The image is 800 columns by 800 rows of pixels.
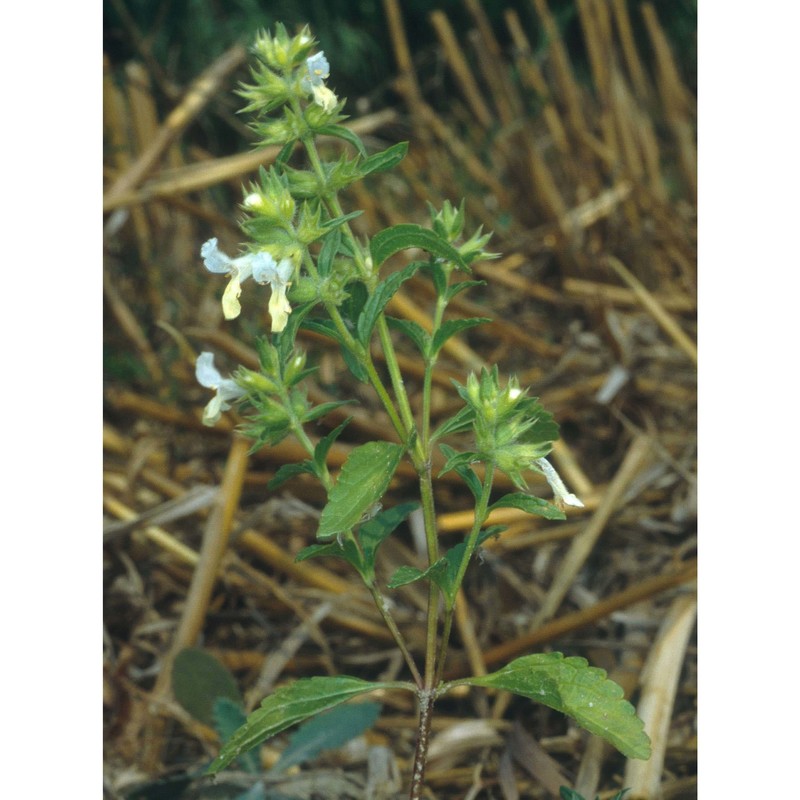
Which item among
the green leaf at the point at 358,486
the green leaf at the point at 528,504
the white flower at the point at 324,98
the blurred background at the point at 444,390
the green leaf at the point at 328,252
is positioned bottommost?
the blurred background at the point at 444,390

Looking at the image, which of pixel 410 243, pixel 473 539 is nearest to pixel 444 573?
pixel 473 539

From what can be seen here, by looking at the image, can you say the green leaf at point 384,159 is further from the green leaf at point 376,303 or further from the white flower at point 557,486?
the white flower at point 557,486

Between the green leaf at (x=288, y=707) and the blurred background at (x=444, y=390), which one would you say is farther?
the blurred background at (x=444, y=390)

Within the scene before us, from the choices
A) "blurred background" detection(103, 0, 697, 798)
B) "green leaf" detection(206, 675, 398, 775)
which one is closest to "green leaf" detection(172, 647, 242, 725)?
"blurred background" detection(103, 0, 697, 798)

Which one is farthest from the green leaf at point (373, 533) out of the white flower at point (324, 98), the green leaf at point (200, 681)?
the green leaf at point (200, 681)

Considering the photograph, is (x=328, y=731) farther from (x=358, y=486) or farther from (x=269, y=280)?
(x=269, y=280)
